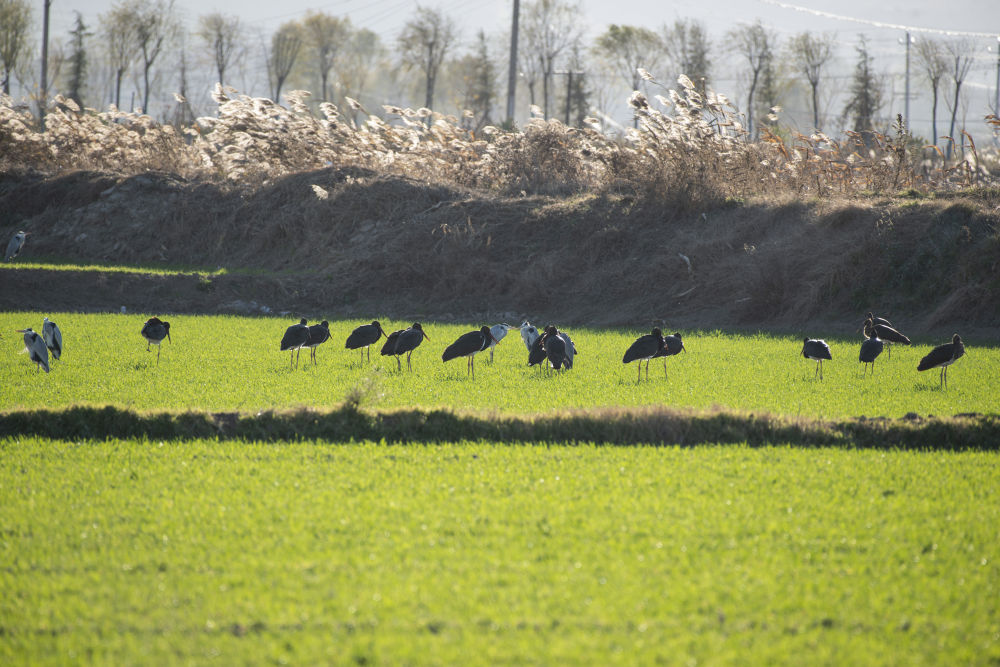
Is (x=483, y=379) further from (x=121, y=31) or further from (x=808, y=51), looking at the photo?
(x=121, y=31)

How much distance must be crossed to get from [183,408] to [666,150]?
20622 millimetres

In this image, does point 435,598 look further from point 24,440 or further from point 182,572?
point 24,440

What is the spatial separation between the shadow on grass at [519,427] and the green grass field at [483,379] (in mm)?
419

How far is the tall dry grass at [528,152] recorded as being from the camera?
2647 centimetres

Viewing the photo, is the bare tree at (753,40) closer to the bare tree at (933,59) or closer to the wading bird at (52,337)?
the bare tree at (933,59)

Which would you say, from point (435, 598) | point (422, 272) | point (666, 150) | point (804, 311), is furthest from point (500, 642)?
point (666, 150)

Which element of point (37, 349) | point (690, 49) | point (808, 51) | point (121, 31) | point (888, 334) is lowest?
point (37, 349)

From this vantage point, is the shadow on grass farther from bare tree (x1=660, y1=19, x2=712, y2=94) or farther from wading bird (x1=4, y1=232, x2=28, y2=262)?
bare tree (x1=660, y1=19, x2=712, y2=94)

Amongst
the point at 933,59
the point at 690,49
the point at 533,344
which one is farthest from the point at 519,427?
the point at 933,59

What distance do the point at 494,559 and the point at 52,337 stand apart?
10259 millimetres

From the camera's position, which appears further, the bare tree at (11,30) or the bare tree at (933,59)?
the bare tree at (933,59)

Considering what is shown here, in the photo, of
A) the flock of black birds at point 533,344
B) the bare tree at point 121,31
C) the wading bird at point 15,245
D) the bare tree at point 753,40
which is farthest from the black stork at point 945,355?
the bare tree at point 121,31

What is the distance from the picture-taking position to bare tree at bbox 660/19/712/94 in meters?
71.8

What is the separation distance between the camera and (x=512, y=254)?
27016 millimetres
